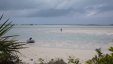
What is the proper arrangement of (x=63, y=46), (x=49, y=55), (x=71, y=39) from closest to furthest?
(x=49, y=55), (x=63, y=46), (x=71, y=39)

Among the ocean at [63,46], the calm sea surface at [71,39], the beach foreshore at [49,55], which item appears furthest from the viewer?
the calm sea surface at [71,39]

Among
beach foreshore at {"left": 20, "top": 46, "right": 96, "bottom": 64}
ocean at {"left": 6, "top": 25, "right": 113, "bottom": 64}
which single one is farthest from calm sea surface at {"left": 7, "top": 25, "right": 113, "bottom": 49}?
beach foreshore at {"left": 20, "top": 46, "right": 96, "bottom": 64}

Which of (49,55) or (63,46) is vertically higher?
(49,55)

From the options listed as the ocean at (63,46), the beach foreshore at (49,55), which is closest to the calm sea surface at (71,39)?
the ocean at (63,46)

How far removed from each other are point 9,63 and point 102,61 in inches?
147

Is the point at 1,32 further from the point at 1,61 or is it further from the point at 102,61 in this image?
the point at 102,61

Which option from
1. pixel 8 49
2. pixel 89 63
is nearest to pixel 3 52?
pixel 8 49

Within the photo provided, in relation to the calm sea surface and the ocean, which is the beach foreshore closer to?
the ocean

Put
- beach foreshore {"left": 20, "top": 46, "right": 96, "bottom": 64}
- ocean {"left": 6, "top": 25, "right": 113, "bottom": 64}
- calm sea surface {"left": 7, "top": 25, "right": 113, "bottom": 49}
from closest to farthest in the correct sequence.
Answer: beach foreshore {"left": 20, "top": 46, "right": 96, "bottom": 64} → ocean {"left": 6, "top": 25, "right": 113, "bottom": 64} → calm sea surface {"left": 7, "top": 25, "right": 113, "bottom": 49}

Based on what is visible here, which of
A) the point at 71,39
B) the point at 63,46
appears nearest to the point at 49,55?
the point at 63,46

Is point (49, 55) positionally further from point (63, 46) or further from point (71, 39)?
point (71, 39)

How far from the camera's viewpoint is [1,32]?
4703mm

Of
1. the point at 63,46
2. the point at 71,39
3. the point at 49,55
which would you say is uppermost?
the point at 49,55

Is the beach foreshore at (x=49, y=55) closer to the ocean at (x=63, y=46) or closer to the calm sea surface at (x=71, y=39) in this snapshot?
the ocean at (x=63, y=46)
